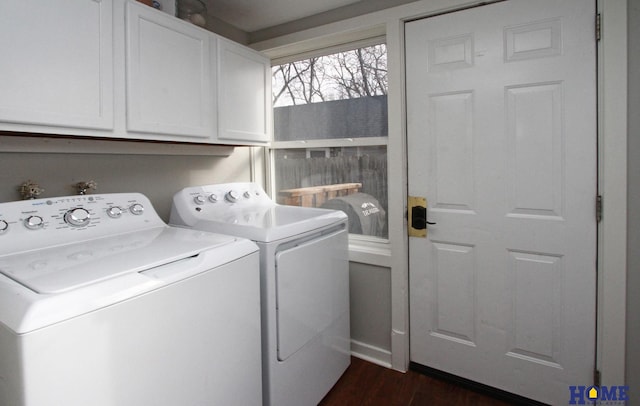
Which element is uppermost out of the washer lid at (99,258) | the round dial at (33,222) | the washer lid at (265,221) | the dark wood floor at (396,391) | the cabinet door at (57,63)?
the cabinet door at (57,63)

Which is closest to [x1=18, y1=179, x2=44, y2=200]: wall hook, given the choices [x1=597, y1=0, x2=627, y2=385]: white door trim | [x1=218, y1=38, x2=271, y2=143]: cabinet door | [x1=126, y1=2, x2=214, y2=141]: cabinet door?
[x1=126, y1=2, x2=214, y2=141]: cabinet door

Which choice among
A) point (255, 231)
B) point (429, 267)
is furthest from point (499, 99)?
point (255, 231)

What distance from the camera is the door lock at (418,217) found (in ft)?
6.73

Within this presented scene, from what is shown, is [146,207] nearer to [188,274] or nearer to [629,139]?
[188,274]

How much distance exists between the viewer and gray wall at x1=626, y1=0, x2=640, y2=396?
148cm

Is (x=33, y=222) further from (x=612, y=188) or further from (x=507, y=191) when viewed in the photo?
(x=612, y=188)

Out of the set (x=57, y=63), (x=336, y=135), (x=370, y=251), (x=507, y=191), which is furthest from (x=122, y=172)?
(x=507, y=191)

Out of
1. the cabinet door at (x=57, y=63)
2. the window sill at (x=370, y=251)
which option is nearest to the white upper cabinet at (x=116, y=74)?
the cabinet door at (x=57, y=63)

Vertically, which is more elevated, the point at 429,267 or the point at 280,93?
the point at 280,93

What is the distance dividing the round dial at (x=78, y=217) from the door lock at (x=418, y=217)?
5.38ft

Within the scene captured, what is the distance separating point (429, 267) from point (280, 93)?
5.39 feet

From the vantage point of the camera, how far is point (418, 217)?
2.07m

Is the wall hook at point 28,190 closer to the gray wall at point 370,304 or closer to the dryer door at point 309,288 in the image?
the dryer door at point 309,288

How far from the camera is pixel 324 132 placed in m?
2.46
